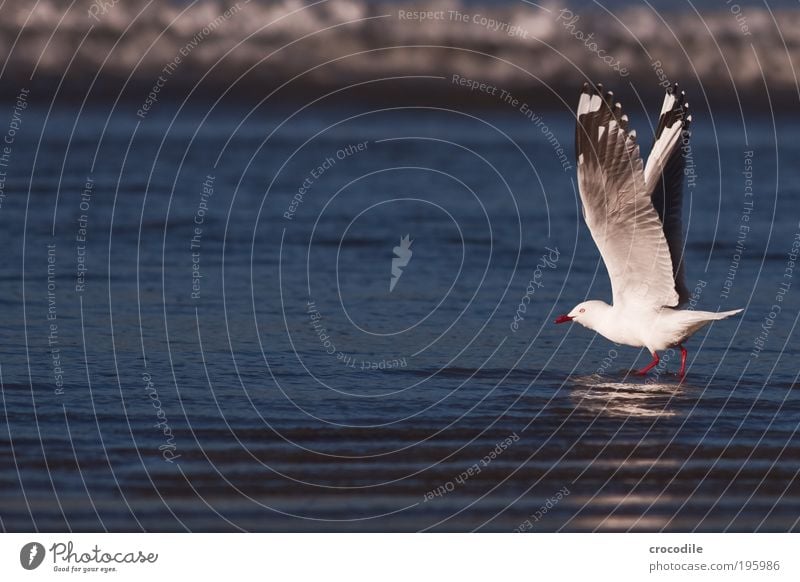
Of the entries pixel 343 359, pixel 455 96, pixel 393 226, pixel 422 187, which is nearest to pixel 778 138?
pixel 455 96

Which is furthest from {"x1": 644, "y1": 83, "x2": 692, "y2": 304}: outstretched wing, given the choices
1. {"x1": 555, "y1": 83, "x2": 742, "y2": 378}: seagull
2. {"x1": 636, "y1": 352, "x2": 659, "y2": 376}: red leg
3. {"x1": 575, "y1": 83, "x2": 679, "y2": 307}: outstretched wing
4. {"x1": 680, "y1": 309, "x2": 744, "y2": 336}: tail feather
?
{"x1": 636, "y1": 352, "x2": 659, "y2": 376}: red leg

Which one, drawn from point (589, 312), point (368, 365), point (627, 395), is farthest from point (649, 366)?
point (368, 365)

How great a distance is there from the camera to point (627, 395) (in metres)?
12.6

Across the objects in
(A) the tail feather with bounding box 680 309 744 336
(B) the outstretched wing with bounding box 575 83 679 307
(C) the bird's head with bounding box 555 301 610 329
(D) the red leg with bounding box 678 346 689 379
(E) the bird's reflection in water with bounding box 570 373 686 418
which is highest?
(B) the outstretched wing with bounding box 575 83 679 307

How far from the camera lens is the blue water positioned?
33.0ft

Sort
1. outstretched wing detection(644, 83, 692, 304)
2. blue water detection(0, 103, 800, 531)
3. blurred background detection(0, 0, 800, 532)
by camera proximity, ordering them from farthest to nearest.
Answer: outstretched wing detection(644, 83, 692, 304) < blurred background detection(0, 0, 800, 532) < blue water detection(0, 103, 800, 531)

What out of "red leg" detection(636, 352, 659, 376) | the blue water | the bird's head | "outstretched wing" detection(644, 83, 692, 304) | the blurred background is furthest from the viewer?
"red leg" detection(636, 352, 659, 376)

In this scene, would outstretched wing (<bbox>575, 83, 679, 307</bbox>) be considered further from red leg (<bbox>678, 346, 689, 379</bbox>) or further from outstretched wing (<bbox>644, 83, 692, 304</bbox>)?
red leg (<bbox>678, 346, 689, 379</bbox>)

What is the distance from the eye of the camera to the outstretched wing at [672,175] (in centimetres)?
1278

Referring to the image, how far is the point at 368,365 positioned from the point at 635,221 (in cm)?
279

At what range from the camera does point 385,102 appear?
1342 inches

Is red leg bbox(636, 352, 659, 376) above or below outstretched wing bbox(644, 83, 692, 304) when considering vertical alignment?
below

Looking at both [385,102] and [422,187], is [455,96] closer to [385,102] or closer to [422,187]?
[385,102]

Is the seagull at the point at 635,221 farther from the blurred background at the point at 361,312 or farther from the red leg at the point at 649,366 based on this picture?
the blurred background at the point at 361,312
